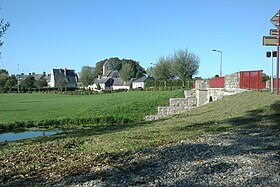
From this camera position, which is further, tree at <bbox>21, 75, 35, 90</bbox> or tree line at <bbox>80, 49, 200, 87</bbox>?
tree at <bbox>21, 75, 35, 90</bbox>

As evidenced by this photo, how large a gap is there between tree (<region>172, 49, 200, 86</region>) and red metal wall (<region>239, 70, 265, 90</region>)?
4073 centimetres

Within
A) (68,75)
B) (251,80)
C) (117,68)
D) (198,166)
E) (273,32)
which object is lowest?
(198,166)

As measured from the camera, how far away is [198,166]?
18.5 ft

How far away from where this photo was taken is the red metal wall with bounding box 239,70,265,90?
19344 mm

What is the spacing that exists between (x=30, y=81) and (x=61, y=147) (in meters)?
109

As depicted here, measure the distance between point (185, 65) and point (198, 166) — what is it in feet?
190

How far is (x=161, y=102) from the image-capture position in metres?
36.4

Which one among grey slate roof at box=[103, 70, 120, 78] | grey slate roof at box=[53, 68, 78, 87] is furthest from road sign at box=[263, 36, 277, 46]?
grey slate roof at box=[53, 68, 78, 87]

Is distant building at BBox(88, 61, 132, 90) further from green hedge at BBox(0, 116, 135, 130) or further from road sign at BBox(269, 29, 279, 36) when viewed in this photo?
road sign at BBox(269, 29, 279, 36)

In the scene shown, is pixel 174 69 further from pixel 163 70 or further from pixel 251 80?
pixel 251 80

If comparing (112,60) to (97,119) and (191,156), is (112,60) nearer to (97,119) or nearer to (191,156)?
(97,119)

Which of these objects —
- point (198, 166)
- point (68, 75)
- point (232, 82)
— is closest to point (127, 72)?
point (68, 75)

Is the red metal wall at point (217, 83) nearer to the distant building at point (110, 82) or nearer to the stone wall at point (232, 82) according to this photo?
the stone wall at point (232, 82)

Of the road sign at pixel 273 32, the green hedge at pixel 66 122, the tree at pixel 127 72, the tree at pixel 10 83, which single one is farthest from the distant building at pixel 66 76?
the road sign at pixel 273 32
